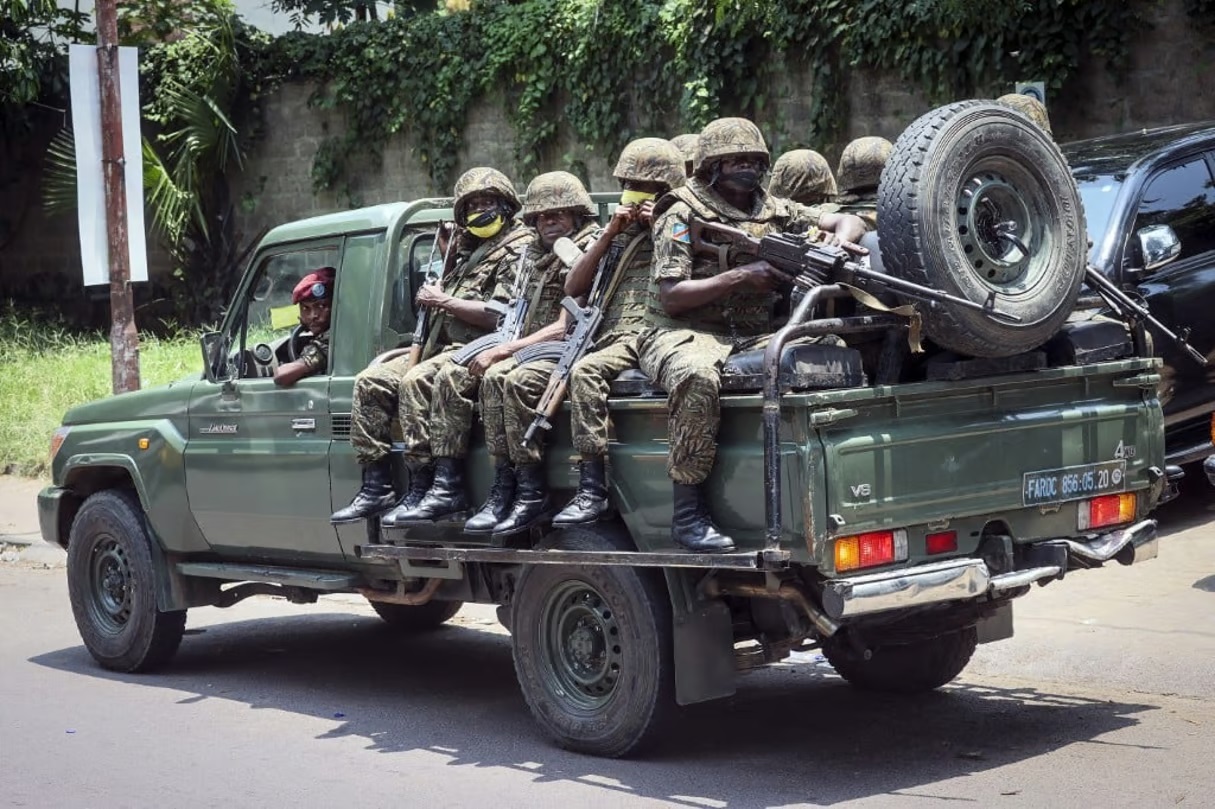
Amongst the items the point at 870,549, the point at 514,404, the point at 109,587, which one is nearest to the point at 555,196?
the point at 514,404

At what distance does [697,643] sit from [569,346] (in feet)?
4.21

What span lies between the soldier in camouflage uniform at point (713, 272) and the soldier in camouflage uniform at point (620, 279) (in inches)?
5.4

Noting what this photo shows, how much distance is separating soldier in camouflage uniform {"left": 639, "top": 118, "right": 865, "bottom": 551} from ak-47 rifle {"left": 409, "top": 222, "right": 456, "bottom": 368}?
125 centimetres

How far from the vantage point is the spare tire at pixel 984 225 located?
5.62 meters

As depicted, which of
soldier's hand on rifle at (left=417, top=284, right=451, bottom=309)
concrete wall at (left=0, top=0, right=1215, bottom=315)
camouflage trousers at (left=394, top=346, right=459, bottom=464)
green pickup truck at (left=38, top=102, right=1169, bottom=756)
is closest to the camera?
green pickup truck at (left=38, top=102, right=1169, bottom=756)

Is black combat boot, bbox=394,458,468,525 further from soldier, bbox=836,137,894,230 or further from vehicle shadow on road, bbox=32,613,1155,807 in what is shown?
soldier, bbox=836,137,894,230

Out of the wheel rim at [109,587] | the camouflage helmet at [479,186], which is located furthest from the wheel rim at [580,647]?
the wheel rim at [109,587]

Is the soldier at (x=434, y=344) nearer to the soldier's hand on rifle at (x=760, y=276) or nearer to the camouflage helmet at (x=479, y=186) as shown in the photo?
the camouflage helmet at (x=479, y=186)

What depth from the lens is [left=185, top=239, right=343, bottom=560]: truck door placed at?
24.3ft

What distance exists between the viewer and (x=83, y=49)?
1190 centimetres

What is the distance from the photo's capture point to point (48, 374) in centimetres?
1706

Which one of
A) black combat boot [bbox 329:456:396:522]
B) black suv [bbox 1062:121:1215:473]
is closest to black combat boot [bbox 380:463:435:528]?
black combat boot [bbox 329:456:396:522]

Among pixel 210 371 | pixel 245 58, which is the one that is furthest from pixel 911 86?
pixel 245 58

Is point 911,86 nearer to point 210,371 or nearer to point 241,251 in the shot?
point 210,371
